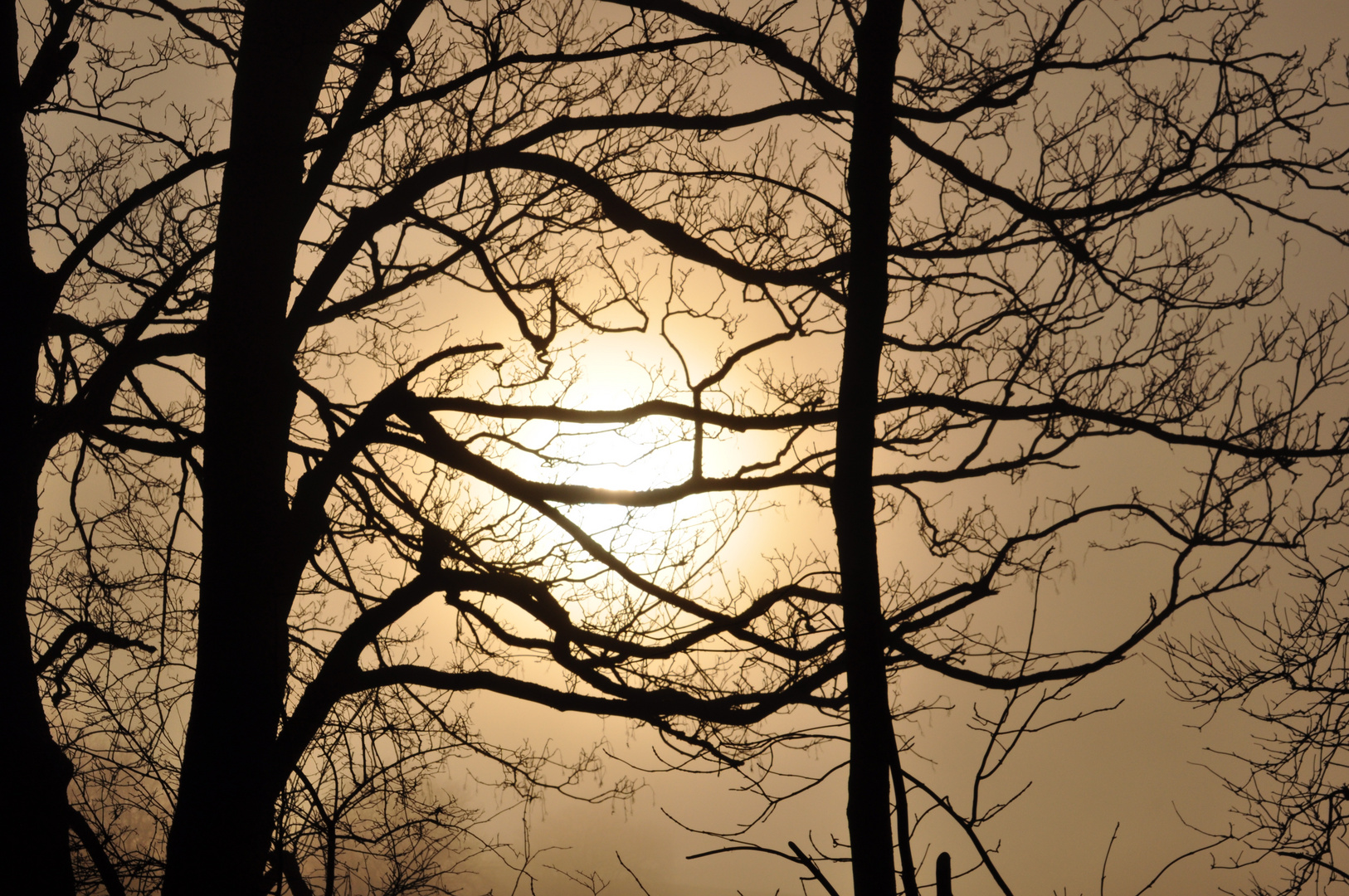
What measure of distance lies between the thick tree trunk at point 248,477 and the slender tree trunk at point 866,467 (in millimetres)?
3439

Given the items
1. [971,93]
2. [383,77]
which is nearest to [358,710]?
[383,77]

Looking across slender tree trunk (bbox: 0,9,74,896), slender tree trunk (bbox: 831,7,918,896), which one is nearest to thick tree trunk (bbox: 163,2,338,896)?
slender tree trunk (bbox: 0,9,74,896)

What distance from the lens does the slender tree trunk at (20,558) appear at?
14.4 feet

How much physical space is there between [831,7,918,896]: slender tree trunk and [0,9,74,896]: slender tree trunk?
4.25 meters

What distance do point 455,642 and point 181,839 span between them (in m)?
1.83

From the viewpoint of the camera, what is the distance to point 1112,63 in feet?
17.8

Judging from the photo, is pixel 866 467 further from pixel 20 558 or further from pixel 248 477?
pixel 20 558

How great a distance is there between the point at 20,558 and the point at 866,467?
15.6 feet

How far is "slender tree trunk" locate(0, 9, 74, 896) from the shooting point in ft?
14.4

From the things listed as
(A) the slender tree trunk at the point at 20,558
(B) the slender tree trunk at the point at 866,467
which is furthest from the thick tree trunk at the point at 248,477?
(B) the slender tree trunk at the point at 866,467

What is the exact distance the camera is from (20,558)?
4859 mm

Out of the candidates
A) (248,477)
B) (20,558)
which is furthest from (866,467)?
(20,558)

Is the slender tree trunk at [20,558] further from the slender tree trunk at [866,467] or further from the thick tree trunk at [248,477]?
the slender tree trunk at [866,467]

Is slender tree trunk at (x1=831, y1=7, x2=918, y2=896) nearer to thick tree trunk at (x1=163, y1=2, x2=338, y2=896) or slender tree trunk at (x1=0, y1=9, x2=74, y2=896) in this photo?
thick tree trunk at (x1=163, y1=2, x2=338, y2=896)
